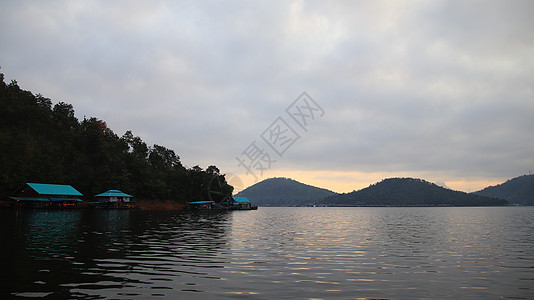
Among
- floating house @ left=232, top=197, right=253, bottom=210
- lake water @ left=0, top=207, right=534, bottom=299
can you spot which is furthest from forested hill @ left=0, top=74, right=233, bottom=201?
lake water @ left=0, top=207, right=534, bottom=299

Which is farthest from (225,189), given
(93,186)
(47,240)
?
(47,240)

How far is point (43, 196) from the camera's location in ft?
352

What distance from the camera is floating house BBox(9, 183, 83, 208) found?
10419 centimetres

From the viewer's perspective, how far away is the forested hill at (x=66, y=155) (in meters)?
111

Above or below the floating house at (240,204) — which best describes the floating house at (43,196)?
above

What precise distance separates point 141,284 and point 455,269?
18.3 metres

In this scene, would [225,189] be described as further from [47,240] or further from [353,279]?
[353,279]

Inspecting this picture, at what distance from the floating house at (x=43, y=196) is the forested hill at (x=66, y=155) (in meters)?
4.38

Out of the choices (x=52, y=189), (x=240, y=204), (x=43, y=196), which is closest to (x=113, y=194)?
(x=52, y=189)

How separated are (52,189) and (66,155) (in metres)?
27.3

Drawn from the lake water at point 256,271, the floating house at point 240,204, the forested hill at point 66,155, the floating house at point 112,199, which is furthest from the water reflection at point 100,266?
the floating house at point 240,204

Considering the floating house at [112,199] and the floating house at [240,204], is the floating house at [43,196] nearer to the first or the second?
the floating house at [112,199]

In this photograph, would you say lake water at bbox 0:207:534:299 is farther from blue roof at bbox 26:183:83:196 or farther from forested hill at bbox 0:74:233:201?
forested hill at bbox 0:74:233:201

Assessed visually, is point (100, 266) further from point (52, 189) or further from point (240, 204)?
point (240, 204)
